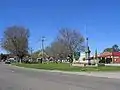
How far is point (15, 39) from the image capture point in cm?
12712

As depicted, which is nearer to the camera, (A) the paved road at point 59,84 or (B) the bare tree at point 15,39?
(A) the paved road at point 59,84

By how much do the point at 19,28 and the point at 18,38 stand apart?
3.64m

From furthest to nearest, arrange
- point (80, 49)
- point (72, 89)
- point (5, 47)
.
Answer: point (5, 47) < point (80, 49) < point (72, 89)

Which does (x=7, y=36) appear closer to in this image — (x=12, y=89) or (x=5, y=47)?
(x=5, y=47)

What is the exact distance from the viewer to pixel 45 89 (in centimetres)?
1880

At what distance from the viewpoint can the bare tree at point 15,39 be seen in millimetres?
126188

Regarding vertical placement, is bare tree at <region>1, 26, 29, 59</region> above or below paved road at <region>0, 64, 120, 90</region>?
above

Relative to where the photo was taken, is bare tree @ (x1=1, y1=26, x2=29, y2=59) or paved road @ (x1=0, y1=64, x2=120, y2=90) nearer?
paved road @ (x1=0, y1=64, x2=120, y2=90)

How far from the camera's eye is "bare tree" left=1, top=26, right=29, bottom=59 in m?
126

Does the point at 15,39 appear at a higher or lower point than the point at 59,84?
higher

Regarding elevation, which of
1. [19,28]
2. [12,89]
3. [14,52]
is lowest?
[12,89]

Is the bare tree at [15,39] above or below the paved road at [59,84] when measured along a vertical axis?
above

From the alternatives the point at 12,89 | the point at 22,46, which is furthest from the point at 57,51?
the point at 12,89

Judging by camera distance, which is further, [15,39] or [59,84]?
[15,39]
